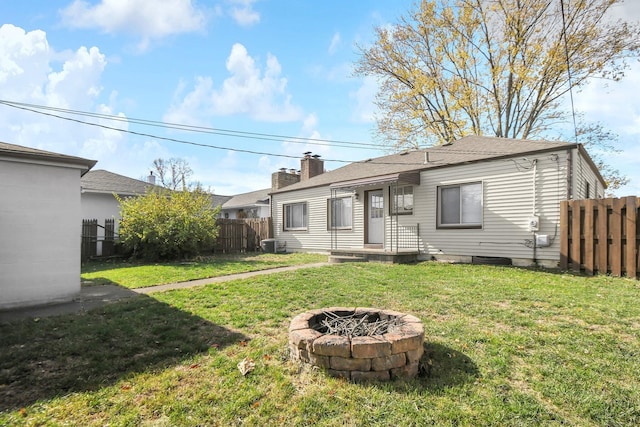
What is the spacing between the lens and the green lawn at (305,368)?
247 cm

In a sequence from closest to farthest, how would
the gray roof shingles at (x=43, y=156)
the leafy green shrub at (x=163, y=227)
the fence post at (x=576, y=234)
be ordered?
1. the gray roof shingles at (x=43, y=156)
2. the fence post at (x=576, y=234)
3. the leafy green shrub at (x=163, y=227)

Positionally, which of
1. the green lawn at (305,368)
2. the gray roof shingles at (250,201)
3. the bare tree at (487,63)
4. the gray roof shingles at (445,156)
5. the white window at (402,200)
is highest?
the bare tree at (487,63)

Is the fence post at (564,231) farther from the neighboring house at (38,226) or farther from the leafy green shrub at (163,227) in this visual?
the leafy green shrub at (163,227)

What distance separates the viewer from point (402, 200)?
39.0ft

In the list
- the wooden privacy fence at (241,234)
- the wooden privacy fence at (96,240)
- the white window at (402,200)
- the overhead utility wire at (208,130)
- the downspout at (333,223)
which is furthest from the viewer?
the wooden privacy fence at (241,234)

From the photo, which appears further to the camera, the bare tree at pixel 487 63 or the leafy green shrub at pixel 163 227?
the bare tree at pixel 487 63

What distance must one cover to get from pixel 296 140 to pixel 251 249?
21.0 ft

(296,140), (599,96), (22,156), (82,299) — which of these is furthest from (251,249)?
(599,96)

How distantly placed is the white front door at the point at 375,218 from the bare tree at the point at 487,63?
960cm

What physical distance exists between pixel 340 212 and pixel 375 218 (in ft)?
6.18

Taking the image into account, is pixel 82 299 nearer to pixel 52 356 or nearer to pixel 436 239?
pixel 52 356

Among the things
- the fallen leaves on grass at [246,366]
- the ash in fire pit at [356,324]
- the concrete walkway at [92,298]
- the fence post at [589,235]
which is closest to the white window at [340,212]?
the concrete walkway at [92,298]

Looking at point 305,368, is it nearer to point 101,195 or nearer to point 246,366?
point 246,366

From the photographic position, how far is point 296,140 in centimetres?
1401
